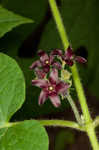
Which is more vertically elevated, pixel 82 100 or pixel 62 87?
pixel 62 87

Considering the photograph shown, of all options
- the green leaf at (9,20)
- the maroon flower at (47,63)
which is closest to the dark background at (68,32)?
the green leaf at (9,20)

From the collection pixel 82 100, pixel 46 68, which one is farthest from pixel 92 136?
pixel 46 68

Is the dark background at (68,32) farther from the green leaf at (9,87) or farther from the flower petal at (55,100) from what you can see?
the flower petal at (55,100)

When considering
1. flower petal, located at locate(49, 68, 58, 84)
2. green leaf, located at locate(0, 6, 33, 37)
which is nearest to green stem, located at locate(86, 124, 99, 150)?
flower petal, located at locate(49, 68, 58, 84)

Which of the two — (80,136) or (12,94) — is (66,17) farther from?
(80,136)

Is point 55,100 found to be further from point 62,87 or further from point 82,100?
point 82,100

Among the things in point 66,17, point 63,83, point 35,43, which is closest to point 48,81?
point 63,83

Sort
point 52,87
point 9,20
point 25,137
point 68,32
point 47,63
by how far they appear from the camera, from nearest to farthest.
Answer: point 25,137
point 52,87
point 47,63
point 9,20
point 68,32
